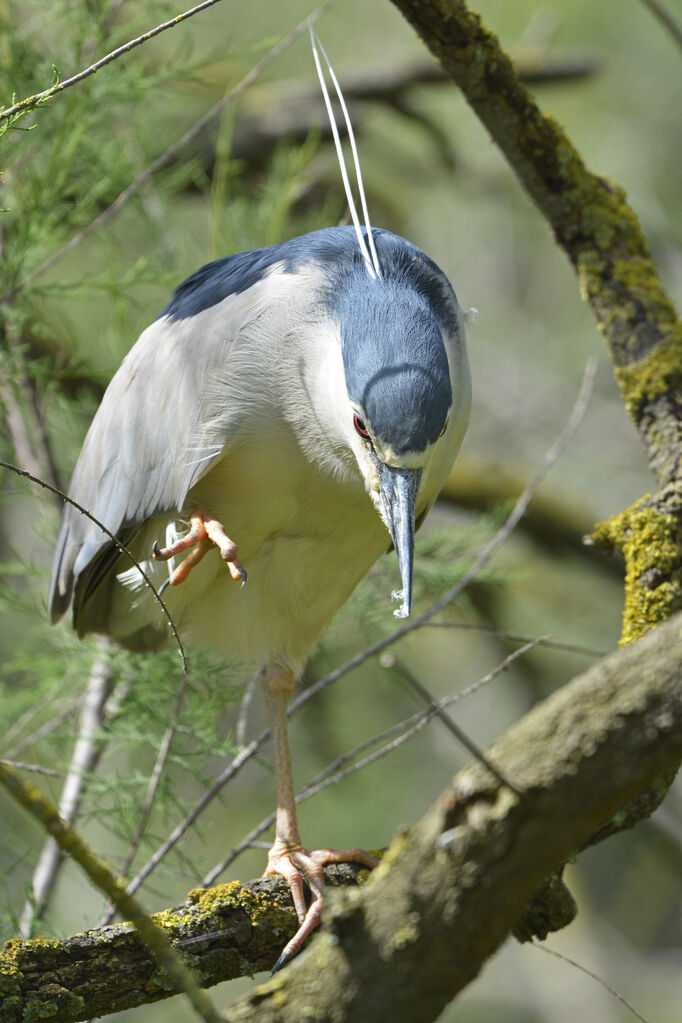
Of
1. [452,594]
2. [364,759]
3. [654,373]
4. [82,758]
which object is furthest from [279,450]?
[82,758]

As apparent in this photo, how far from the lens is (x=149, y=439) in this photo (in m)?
2.67

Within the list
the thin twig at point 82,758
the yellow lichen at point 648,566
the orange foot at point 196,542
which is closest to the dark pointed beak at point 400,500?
→ the orange foot at point 196,542

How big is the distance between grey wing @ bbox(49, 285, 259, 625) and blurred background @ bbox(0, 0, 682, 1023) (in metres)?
0.61

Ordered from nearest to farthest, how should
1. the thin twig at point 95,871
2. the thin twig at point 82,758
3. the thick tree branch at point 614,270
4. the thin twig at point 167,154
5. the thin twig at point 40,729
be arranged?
1. the thin twig at point 95,871
2. the thick tree branch at point 614,270
3. the thin twig at point 167,154
4. the thin twig at point 82,758
5. the thin twig at point 40,729

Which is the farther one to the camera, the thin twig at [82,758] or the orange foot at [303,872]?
the thin twig at [82,758]

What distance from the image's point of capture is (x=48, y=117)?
386cm

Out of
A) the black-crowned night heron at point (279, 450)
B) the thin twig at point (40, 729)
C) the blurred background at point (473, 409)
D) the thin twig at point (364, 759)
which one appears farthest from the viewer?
the blurred background at point (473, 409)

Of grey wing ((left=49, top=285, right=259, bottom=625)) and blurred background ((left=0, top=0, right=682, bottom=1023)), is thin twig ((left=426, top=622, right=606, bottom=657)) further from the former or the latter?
grey wing ((left=49, top=285, right=259, bottom=625))

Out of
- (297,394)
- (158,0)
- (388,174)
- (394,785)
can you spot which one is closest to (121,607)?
(297,394)

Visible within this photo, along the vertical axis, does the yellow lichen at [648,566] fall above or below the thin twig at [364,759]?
below

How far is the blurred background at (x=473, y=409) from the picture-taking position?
372cm

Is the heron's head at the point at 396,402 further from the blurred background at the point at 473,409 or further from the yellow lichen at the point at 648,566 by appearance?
the blurred background at the point at 473,409

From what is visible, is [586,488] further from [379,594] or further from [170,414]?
[170,414]

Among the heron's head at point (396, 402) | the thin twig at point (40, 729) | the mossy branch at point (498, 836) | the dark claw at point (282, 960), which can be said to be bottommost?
the dark claw at point (282, 960)
